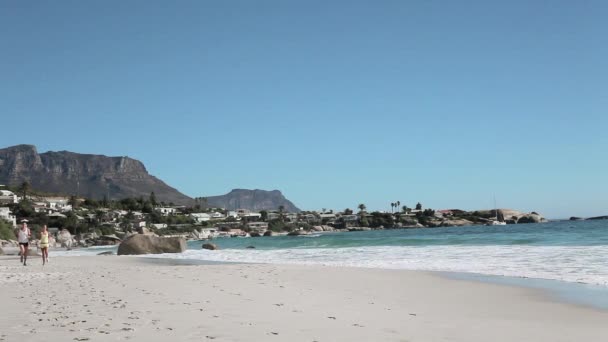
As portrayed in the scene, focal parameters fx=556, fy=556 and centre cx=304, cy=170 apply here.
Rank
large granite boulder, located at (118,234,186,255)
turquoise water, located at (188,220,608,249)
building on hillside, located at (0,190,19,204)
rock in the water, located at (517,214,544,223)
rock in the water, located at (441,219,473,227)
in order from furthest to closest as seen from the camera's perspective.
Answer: rock in the water, located at (517,214,544,223)
rock in the water, located at (441,219,473,227)
building on hillside, located at (0,190,19,204)
large granite boulder, located at (118,234,186,255)
turquoise water, located at (188,220,608,249)

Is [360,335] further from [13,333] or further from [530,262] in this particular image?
[530,262]

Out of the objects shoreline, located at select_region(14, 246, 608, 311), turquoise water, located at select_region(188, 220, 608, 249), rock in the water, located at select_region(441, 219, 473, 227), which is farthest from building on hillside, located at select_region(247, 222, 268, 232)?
shoreline, located at select_region(14, 246, 608, 311)

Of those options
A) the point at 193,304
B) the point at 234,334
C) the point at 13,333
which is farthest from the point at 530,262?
the point at 13,333

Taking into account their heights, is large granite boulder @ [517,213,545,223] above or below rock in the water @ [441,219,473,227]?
above

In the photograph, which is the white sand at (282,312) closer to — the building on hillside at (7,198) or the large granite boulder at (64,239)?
the large granite boulder at (64,239)

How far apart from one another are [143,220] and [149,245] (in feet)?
348

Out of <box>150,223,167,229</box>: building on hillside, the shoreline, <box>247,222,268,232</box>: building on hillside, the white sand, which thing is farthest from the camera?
<box>247,222,268,232</box>: building on hillside

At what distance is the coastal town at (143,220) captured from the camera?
102 metres

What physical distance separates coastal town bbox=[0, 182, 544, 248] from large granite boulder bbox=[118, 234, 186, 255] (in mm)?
31725

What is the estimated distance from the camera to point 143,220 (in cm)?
13850

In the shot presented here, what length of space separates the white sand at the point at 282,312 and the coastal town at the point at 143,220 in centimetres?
5707

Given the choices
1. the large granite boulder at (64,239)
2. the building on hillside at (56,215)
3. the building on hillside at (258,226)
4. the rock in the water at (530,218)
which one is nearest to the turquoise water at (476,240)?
the large granite boulder at (64,239)

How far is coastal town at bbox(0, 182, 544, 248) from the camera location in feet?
333

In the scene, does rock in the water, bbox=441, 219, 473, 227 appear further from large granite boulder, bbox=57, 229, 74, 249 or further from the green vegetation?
the green vegetation
